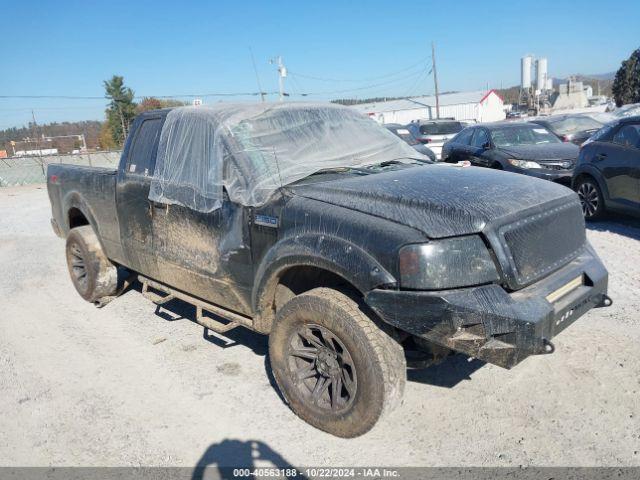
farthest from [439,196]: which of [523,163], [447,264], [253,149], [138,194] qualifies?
[523,163]

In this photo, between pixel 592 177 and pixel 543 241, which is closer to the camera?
pixel 543 241

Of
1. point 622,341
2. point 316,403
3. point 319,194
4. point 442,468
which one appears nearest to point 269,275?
point 319,194

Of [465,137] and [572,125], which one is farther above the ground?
[465,137]

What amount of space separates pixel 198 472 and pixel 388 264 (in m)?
1.63

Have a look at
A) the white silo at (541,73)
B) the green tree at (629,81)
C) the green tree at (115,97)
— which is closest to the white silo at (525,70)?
the white silo at (541,73)

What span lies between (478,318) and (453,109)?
64.0 m

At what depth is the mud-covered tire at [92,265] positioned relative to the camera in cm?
555

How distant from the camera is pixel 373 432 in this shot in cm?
323

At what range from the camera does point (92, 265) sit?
5.56 meters

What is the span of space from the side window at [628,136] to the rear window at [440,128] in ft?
30.9

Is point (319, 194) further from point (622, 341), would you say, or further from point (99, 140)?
point (99, 140)

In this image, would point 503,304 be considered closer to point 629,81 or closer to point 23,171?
point 23,171

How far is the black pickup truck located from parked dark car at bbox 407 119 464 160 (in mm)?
11898

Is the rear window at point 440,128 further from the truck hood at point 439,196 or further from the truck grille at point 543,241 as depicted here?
the truck grille at point 543,241
